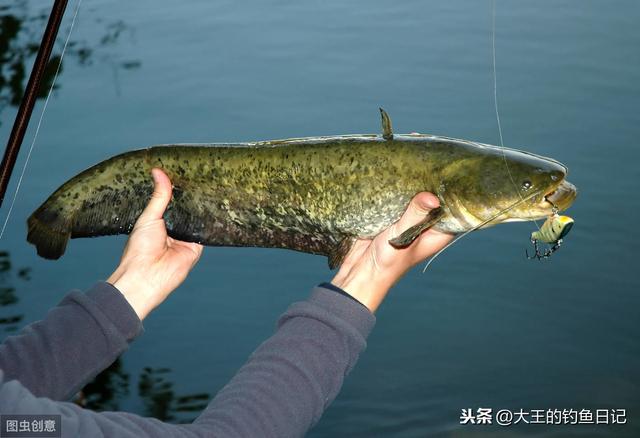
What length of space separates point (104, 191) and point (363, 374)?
2.87 meters

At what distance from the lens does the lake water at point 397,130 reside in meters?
5.50

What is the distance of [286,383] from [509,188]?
3.25 ft

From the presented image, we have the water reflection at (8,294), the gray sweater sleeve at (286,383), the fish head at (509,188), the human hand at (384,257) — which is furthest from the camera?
the water reflection at (8,294)

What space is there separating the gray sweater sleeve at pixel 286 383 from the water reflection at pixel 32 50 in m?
6.55

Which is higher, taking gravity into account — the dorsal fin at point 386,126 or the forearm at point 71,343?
the dorsal fin at point 386,126

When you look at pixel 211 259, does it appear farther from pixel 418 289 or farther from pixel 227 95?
pixel 227 95

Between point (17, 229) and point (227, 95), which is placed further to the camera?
point (227, 95)

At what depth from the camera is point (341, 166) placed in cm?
289

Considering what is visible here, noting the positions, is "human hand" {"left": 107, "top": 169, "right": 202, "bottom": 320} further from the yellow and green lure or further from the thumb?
the yellow and green lure

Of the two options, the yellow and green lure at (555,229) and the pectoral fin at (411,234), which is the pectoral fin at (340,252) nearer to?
the pectoral fin at (411,234)

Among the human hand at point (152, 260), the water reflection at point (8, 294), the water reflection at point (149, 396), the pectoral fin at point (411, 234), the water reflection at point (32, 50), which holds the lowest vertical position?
the water reflection at point (149, 396)

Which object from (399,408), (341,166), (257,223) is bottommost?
(399,408)

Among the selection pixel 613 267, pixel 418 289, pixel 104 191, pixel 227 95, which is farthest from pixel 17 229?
pixel 104 191

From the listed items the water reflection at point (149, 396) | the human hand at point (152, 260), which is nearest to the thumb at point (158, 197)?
the human hand at point (152, 260)
